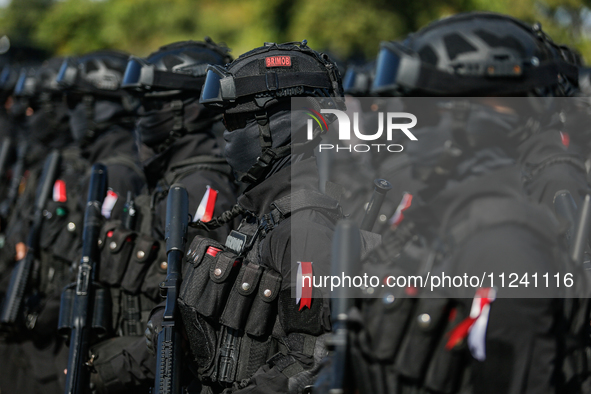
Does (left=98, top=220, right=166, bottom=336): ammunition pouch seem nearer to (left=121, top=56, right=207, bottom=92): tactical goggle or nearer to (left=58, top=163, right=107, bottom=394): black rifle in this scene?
(left=58, top=163, right=107, bottom=394): black rifle

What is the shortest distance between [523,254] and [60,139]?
24.0 feet

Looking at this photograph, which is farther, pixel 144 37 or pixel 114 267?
pixel 144 37

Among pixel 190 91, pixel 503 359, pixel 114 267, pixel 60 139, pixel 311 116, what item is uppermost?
pixel 60 139

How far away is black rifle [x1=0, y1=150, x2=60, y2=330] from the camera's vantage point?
5.41m

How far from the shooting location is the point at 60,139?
7.98 meters

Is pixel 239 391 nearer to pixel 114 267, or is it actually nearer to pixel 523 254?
pixel 523 254

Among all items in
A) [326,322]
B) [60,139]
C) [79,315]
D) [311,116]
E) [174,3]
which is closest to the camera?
[326,322]

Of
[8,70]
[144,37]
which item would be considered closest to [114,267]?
[8,70]

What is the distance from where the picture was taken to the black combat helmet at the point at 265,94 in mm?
3375

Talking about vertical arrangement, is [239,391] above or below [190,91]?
below

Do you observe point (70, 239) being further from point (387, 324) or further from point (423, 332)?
point (423, 332)

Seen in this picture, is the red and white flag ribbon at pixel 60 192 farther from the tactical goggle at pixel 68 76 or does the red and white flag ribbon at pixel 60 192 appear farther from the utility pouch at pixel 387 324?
the utility pouch at pixel 387 324

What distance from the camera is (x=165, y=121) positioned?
4777 millimetres

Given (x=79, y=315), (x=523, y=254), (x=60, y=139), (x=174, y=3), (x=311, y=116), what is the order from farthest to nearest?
(x=174, y=3)
(x=60, y=139)
(x=79, y=315)
(x=311, y=116)
(x=523, y=254)
